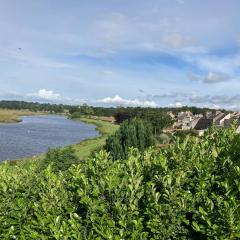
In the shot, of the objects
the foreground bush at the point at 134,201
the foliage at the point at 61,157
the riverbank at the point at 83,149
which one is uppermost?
the foreground bush at the point at 134,201

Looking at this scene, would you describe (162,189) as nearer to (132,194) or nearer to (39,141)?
(132,194)

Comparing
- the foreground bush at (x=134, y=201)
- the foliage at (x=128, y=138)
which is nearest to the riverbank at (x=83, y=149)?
the foreground bush at (x=134, y=201)

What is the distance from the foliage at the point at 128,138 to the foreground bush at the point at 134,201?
42.2 m

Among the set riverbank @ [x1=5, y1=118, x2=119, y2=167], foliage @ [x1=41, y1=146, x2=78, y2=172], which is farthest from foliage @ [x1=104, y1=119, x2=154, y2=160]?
foliage @ [x1=41, y1=146, x2=78, y2=172]

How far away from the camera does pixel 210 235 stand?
528cm

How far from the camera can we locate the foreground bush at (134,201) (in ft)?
18.1

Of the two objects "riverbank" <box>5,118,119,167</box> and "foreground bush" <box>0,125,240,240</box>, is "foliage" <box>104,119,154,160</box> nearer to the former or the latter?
"riverbank" <box>5,118,119,167</box>

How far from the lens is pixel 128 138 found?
182 feet

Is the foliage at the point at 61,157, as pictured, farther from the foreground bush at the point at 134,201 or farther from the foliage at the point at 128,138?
the foreground bush at the point at 134,201

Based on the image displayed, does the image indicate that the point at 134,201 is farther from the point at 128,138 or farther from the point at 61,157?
the point at 128,138

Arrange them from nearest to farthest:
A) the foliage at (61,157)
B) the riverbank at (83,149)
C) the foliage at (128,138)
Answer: the riverbank at (83,149) → the foliage at (61,157) → the foliage at (128,138)

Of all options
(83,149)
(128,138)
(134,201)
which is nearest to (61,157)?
(128,138)

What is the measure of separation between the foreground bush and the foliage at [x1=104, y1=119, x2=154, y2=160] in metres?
42.2

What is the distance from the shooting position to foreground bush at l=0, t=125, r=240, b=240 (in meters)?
5.52
